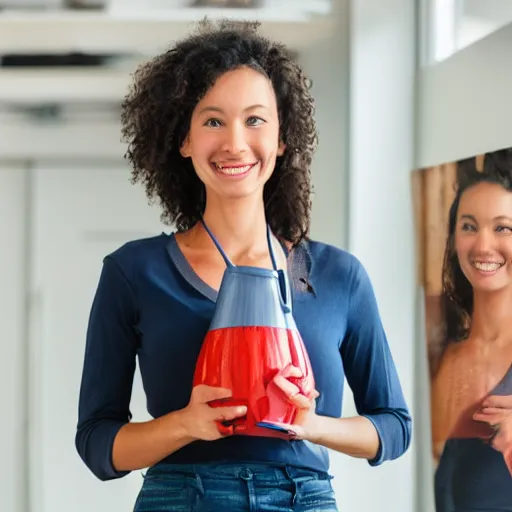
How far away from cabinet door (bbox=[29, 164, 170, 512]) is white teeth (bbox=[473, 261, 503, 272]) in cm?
66

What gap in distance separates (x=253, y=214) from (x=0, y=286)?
0.96 m

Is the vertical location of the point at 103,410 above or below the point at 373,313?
below

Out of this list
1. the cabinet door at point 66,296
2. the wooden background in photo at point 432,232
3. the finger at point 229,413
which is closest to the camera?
the finger at point 229,413

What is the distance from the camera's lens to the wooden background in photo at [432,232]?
1478 mm

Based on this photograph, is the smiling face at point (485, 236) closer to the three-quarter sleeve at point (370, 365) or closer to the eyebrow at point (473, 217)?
the eyebrow at point (473, 217)

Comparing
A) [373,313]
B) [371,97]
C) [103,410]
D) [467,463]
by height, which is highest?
[371,97]

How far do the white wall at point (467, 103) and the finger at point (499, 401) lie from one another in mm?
349

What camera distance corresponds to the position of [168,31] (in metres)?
1.70

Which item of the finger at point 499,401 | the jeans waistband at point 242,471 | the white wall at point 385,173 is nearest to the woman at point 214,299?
the jeans waistband at point 242,471

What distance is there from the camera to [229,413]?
84cm

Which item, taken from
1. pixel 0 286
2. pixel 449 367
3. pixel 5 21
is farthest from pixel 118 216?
pixel 449 367

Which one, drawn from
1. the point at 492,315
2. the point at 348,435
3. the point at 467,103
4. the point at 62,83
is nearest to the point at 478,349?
the point at 492,315

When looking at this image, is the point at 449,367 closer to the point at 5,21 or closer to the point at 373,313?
→ the point at 373,313

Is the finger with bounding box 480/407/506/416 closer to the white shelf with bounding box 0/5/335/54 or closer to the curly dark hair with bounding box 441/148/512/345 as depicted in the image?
the curly dark hair with bounding box 441/148/512/345
